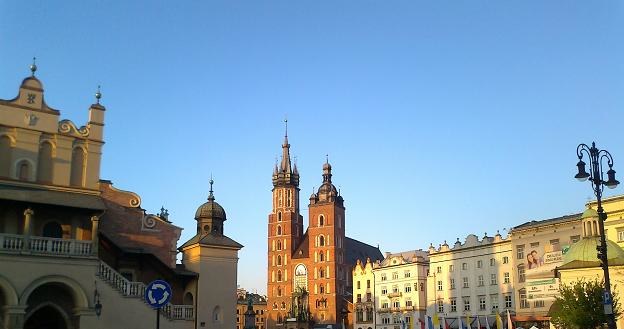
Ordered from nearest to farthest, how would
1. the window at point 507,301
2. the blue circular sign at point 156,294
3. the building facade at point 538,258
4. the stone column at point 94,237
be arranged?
the blue circular sign at point 156,294
the stone column at point 94,237
the building facade at point 538,258
the window at point 507,301

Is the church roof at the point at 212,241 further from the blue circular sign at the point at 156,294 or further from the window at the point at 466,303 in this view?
the window at the point at 466,303

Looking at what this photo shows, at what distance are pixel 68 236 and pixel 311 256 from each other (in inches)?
3704

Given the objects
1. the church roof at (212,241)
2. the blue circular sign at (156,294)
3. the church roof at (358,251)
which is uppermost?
the church roof at (358,251)

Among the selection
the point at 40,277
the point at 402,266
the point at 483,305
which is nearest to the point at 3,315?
the point at 40,277

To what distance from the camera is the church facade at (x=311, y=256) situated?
395 ft

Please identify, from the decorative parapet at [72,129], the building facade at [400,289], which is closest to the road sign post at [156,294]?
the decorative parapet at [72,129]

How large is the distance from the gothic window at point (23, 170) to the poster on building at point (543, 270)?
42.3 m

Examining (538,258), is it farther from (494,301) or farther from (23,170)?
(23,170)

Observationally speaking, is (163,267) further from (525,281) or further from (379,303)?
(379,303)

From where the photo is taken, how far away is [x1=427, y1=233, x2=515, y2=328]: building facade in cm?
7506

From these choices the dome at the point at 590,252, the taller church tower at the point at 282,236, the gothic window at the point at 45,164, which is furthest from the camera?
the taller church tower at the point at 282,236

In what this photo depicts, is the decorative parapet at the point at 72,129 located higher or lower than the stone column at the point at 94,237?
higher

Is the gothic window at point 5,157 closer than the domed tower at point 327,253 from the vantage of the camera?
Yes

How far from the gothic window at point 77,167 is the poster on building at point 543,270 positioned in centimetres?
3961
